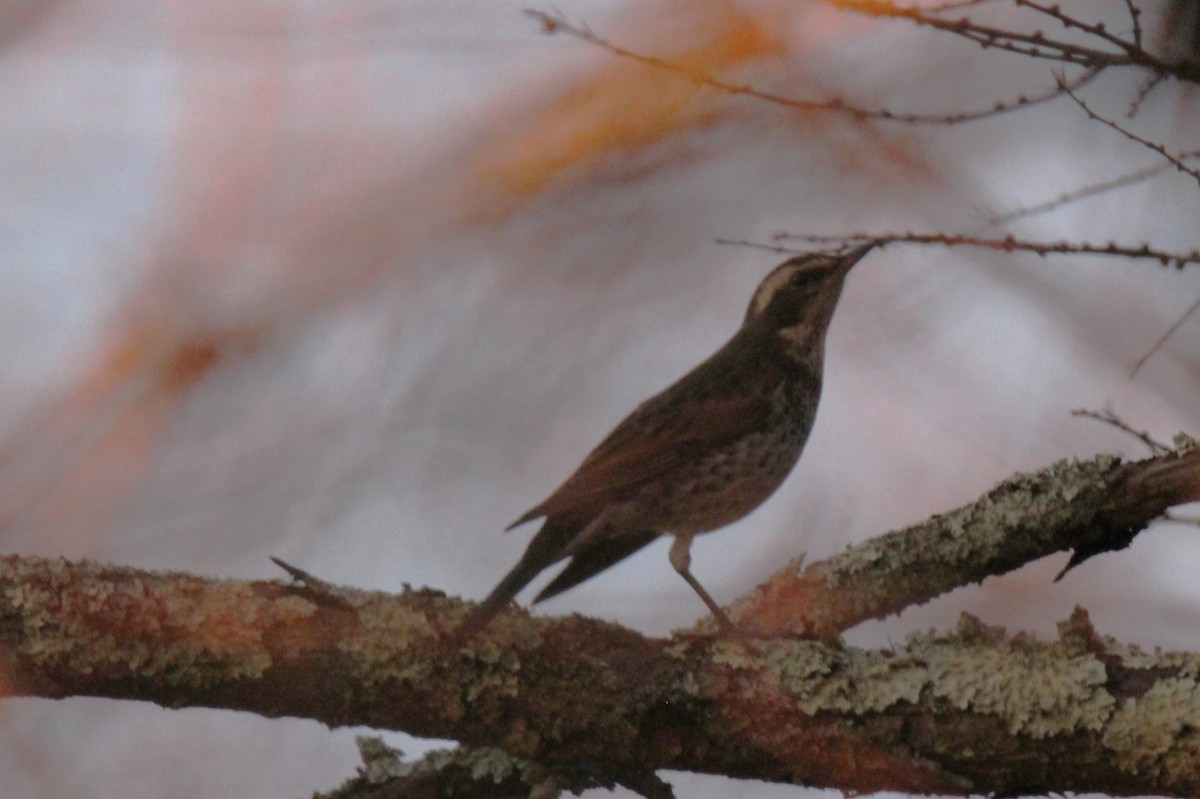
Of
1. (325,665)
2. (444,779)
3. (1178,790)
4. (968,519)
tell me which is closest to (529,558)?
(444,779)

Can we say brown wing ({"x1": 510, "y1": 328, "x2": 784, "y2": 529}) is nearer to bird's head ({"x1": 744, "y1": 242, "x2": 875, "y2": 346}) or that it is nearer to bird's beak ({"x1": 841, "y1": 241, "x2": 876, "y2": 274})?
bird's head ({"x1": 744, "y1": 242, "x2": 875, "y2": 346})

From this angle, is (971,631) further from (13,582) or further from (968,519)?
(13,582)

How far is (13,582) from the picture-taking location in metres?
3.36

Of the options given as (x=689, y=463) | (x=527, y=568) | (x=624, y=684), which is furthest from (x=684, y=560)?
(x=624, y=684)

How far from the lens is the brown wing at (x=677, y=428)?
4.93 metres

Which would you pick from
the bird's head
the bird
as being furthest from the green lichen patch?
the bird's head

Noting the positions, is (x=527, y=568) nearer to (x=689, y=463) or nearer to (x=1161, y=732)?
(x=689, y=463)

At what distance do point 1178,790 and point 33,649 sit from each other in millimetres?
2830

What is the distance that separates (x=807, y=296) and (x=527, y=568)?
238 centimetres

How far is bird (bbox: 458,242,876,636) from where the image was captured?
483 centimetres

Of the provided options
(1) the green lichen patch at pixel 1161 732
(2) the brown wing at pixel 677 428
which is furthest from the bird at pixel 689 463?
(1) the green lichen patch at pixel 1161 732

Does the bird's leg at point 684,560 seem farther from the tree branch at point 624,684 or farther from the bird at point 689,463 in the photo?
the tree branch at point 624,684

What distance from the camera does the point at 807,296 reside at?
20.1 ft

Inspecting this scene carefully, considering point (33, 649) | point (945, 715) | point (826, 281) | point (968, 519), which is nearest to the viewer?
point (33, 649)
